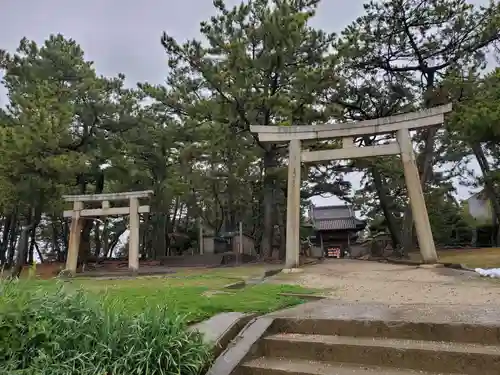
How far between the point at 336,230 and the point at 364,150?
16547mm

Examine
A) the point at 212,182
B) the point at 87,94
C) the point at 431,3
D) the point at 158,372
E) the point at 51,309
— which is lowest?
the point at 158,372

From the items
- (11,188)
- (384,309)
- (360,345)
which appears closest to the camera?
(360,345)

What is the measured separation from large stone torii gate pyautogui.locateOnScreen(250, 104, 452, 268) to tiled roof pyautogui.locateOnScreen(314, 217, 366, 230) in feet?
53.5

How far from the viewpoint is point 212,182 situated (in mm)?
21406

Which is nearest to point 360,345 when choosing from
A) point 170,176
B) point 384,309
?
point 384,309

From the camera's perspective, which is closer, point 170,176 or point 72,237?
point 72,237

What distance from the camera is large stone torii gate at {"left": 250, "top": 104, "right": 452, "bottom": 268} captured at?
32.6 ft

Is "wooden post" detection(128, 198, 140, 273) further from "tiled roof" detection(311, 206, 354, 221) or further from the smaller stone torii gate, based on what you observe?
"tiled roof" detection(311, 206, 354, 221)

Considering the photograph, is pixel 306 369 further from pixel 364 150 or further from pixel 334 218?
pixel 334 218

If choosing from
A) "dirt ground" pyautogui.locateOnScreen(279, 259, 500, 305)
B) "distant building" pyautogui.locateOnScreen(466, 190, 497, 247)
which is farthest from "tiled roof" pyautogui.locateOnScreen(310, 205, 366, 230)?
"dirt ground" pyautogui.locateOnScreen(279, 259, 500, 305)

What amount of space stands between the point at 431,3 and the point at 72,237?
1501cm

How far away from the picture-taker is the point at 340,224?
1055 inches

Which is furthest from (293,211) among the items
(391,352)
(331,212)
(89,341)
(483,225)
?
(331,212)

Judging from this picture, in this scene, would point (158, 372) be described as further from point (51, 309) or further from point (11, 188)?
point (11, 188)
